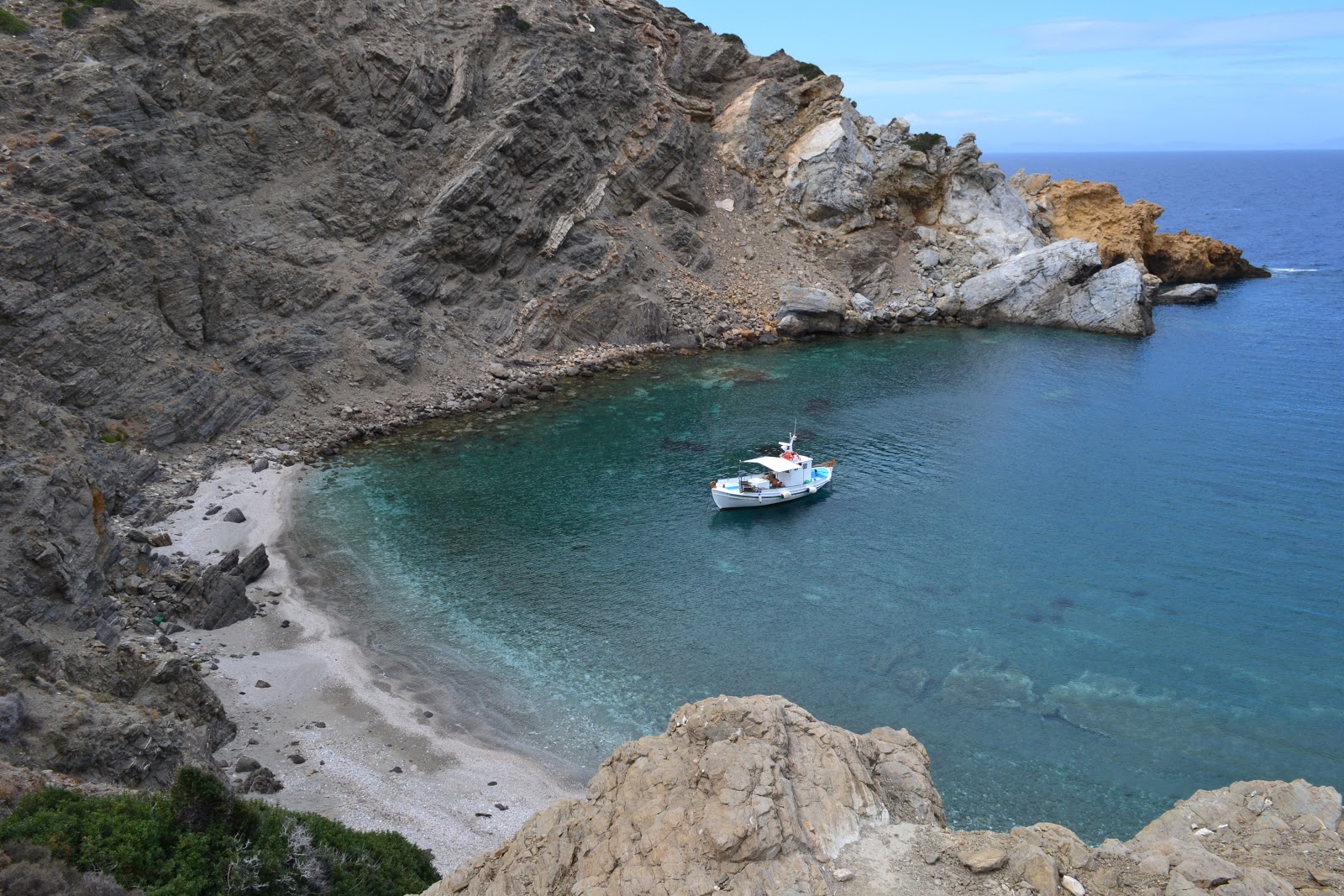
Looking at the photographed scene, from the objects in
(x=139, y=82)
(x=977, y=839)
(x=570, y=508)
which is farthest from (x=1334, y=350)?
(x=139, y=82)

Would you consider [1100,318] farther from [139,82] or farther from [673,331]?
[139,82]

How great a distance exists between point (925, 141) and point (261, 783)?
89281 mm

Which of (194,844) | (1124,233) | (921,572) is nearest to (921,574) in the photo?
(921,572)

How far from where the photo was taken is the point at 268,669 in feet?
109

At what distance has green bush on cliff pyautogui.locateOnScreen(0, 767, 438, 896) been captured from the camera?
54.5 ft

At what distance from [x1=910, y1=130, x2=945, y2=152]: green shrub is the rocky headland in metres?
0.84

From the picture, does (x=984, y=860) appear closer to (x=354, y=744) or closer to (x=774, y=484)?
(x=354, y=744)

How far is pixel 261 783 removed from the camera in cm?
2606

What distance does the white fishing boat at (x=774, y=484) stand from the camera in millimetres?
49000

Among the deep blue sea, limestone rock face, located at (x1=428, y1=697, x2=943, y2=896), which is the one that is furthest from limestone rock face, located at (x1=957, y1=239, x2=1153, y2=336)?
limestone rock face, located at (x1=428, y1=697, x2=943, y2=896)

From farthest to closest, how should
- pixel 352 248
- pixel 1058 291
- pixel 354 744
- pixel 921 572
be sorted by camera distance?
pixel 1058 291 < pixel 352 248 < pixel 921 572 < pixel 354 744

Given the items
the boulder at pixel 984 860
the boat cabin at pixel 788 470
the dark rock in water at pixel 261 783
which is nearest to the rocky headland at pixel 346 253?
the dark rock in water at pixel 261 783

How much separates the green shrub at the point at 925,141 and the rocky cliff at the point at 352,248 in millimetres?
409

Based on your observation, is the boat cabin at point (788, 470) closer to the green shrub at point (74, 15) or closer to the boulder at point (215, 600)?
the boulder at point (215, 600)
